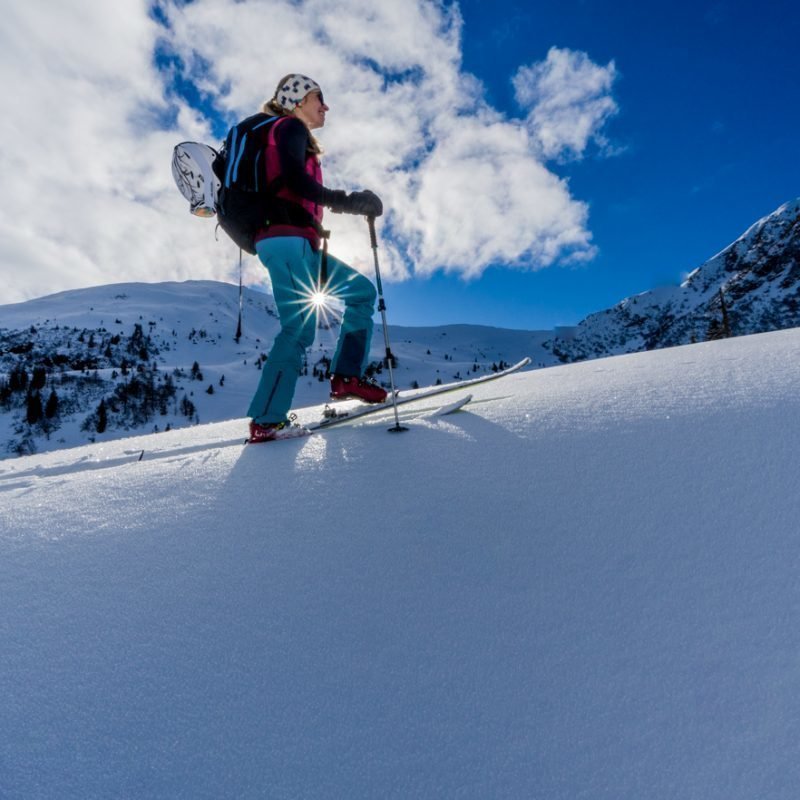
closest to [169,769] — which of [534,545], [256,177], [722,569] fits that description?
[534,545]

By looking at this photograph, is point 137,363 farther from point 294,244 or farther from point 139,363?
point 294,244

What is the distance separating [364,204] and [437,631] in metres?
2.88

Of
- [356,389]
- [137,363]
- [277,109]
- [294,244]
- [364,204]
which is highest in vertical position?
[137,363]

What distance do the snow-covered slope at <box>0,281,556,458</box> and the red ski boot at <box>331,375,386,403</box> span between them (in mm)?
455

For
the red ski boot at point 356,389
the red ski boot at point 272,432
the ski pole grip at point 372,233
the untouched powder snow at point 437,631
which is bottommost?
the untouched powder snow at point 437,631

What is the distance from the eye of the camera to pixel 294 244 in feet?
11.0

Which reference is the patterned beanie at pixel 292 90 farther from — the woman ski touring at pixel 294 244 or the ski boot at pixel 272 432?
the ski boot at pixel 272 432

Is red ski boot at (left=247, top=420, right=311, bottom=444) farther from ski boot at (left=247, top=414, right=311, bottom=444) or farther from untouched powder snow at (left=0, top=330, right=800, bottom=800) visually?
untouched powder snow at (left=0, top=330, right=800, bottom=800)

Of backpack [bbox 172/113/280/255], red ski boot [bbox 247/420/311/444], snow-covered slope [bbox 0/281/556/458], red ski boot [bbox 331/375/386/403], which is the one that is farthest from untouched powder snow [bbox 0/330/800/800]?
A: backpack [bbox 172/113/280/255]

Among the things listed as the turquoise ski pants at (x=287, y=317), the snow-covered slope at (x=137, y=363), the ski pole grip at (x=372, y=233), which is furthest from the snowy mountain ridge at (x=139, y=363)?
the ski pole grip at (x=372, y=233)

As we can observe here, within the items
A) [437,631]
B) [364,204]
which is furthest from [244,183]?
[437,631]

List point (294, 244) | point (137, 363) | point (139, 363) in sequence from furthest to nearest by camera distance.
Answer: point (137, 363), point (139, 363), point (294, 244)

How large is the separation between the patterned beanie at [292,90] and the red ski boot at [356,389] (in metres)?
2.13

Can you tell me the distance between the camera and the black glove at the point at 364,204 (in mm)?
3223
